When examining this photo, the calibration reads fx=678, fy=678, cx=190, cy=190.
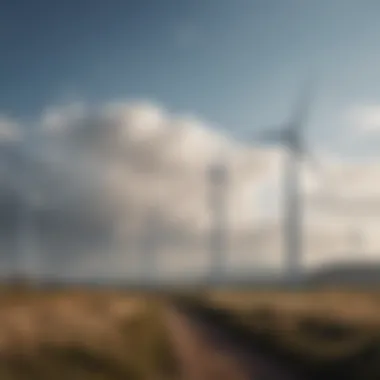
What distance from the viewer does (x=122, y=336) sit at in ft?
125

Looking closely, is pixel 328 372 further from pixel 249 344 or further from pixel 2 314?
pixel 2 314

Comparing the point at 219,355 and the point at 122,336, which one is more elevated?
the point at 122,336

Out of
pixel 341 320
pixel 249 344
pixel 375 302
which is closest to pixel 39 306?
pixel 249 344

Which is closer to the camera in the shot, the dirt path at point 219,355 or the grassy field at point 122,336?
the grassy field at point 122,336

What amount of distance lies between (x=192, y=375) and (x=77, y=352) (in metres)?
6.83

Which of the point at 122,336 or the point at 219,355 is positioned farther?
the point at 219,355

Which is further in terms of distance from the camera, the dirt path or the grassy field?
the dirt path

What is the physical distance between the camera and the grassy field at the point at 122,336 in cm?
3077

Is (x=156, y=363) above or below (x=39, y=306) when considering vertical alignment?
below

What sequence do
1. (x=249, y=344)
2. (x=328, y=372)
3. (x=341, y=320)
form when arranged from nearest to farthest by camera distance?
(x=328, y=372) → (x=249, y=344) → (x=341, y=320)

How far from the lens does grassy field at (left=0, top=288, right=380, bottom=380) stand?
3077cm

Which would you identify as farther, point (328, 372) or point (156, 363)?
point (328, 372)

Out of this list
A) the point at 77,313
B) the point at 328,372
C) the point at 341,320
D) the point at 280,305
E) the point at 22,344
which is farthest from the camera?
the point at 280,305

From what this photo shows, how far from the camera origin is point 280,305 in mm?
60156
